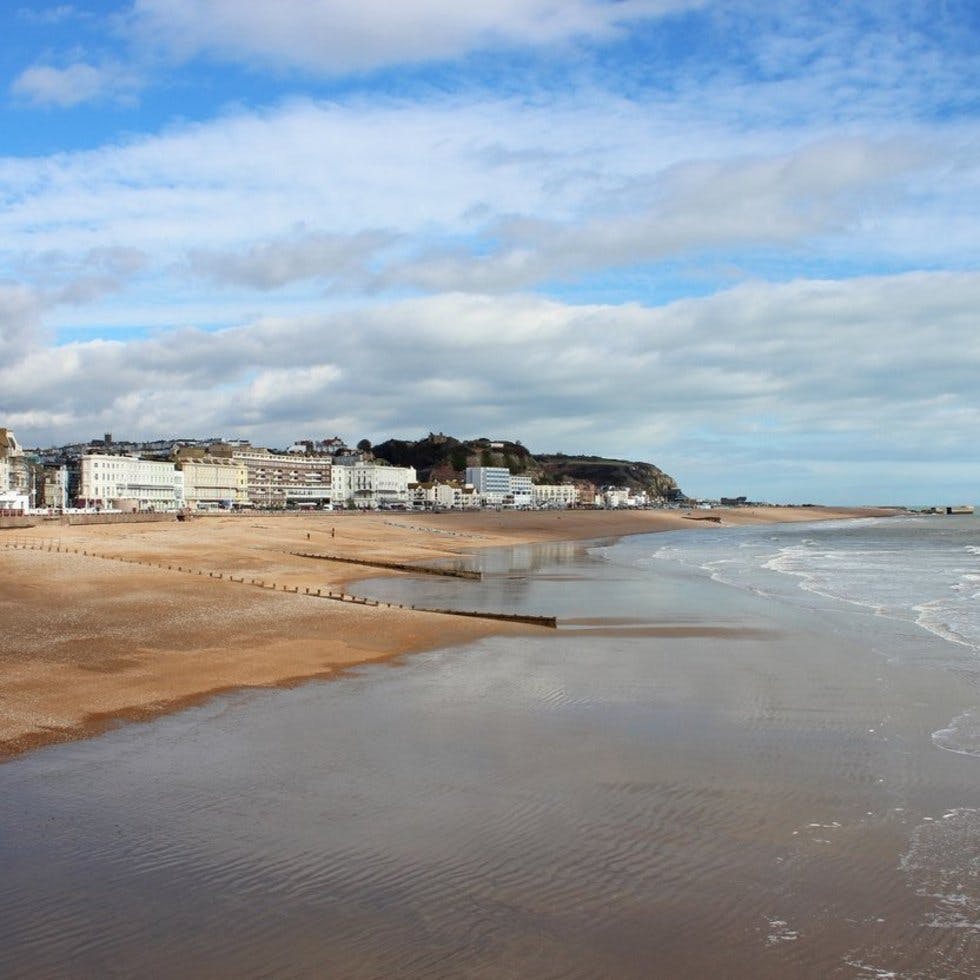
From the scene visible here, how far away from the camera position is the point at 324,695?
45.7 ft

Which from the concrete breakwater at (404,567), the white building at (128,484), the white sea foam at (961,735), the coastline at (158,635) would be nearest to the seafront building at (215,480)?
the white building at (128,484)

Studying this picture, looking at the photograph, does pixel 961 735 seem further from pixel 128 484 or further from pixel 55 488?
pixel 55 488

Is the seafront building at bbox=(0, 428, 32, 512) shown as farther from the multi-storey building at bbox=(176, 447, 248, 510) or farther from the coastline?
the coastline

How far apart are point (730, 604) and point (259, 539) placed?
33.3m

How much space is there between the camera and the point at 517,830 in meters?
8.31

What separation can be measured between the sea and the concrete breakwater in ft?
71.2

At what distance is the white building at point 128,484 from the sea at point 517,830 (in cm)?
10081

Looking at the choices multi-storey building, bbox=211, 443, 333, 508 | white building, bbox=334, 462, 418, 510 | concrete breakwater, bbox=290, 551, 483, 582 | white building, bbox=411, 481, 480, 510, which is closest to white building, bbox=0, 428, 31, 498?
multi-storey building, bbox=211, 443, 333, 508

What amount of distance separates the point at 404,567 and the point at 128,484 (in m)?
91.1

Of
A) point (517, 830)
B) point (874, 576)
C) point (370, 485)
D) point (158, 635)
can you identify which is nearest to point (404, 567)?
point (874, 576)

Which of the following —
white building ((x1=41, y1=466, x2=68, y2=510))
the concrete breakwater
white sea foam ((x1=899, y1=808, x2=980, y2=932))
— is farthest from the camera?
white building ((x1=41, y1=466, x2=68, y2=510))

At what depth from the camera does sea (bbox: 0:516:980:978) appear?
6.20m

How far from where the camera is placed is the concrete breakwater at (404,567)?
38156 mm

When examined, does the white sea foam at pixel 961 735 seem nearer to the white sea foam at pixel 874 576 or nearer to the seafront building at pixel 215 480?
the white sea foam at pixel 874 576
